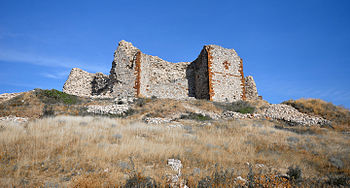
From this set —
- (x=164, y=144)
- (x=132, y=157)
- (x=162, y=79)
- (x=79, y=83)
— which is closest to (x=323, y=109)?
(x=162, y=79)

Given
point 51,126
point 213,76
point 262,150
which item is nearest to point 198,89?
point 213,76

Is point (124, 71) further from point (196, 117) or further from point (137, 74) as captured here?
point (196, 117)

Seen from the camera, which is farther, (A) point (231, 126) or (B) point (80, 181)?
(A) point (231, 126)

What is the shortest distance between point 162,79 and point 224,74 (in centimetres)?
635

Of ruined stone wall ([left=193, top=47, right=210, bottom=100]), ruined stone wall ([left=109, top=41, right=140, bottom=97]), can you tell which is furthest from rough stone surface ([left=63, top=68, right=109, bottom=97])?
ruined stone wall ([left=193, top=47, right=210, bottom=100])

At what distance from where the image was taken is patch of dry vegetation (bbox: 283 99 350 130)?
1174 cm

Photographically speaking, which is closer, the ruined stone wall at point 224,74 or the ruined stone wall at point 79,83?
the ruined stone wall at point 224,74

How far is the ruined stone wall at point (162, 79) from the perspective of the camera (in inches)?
666

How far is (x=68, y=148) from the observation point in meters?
4.28

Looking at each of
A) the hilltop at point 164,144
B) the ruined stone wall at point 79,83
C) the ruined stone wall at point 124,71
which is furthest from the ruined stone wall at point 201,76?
the ruined stone wall at point 79,83

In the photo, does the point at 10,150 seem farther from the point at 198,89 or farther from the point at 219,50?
the point at 219,50

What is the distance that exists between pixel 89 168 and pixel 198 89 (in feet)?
48.6

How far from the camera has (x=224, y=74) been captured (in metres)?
16.6

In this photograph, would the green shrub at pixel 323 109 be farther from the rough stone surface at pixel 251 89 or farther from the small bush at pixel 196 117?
the small bush at pixel 196 117
